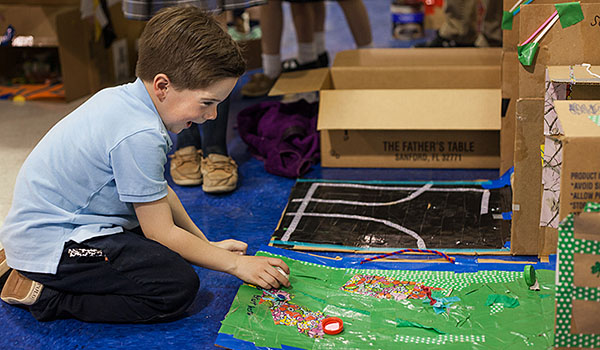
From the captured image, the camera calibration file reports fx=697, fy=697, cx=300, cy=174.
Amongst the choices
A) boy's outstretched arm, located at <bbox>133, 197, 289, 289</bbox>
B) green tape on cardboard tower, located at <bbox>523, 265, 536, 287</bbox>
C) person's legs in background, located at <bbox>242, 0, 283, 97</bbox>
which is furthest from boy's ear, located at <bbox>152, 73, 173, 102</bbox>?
person's legs in background, located at <bbox>242, 0, 283, 97</bbox>

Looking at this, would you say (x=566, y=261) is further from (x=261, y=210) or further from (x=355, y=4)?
(x=355, y=4)

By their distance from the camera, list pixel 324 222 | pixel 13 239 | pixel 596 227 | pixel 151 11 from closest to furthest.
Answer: pixel 596 227
pixel 13 239
pixel 324 222
pixel 151 11

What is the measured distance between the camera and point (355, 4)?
274 cm

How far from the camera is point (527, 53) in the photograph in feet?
4.59

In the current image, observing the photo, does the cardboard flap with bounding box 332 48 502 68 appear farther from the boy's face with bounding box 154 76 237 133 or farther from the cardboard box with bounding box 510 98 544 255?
the boy's face with bounding box 154 76 237 133

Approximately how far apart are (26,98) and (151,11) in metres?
1.07

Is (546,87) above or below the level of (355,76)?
above

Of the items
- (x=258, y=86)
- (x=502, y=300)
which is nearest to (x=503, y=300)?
(x=502, y=300)

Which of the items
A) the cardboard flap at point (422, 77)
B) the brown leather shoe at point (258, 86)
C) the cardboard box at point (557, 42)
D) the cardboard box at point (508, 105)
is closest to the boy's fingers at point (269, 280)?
the cardboard box at point (557, 42)

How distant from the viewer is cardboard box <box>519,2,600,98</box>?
1.36 metres

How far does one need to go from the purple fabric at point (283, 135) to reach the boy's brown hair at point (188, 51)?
820 millimetres

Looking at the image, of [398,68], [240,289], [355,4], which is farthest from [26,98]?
[240,289]

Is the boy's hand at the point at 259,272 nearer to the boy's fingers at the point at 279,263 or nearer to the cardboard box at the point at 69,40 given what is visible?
the boy's fingers at the point at 279,263

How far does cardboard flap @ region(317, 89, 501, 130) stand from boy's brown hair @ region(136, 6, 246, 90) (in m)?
0.78
